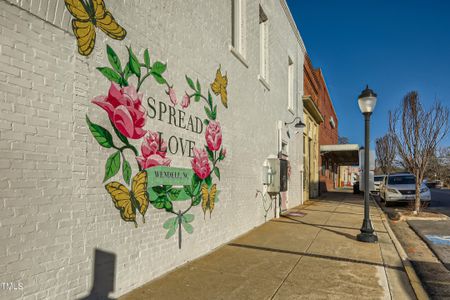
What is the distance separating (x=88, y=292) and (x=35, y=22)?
2.85m

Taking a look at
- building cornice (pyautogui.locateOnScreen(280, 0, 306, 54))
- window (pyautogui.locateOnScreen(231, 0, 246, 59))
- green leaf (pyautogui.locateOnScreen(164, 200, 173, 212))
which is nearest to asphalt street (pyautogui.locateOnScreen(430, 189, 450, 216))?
building cornice (pyautogui.locateOnScreen(280, 0, 306, 54))

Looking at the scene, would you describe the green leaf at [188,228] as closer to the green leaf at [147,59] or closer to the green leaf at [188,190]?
the green leaf at [188,190]

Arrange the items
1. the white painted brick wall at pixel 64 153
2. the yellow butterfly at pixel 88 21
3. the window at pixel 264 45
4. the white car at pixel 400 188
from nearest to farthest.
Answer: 1. the white painted brick wall at pixel 64 153
2. the yellow butterfly at pixel 88 21
3. the window at pixel 264 45
4. the white car at pixel 400 188

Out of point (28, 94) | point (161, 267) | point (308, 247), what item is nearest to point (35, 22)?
point (28, 94)

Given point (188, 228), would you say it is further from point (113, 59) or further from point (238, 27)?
point (238, 27)

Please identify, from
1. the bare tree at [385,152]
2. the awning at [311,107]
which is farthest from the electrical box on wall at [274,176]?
the bare tree at [385,152]

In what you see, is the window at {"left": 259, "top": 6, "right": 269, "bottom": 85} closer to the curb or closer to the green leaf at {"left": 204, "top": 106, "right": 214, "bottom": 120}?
the green leaf at {"left": 204, "top": 106, "right": 214, "bottom": 120}

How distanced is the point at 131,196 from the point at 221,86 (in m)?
3.64

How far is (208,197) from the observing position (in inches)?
260

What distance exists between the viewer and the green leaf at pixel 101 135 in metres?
3.84

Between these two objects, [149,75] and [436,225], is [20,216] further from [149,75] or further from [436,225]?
[436,225]

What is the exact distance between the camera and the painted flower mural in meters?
4.13

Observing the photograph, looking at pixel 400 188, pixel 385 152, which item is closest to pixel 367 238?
pixel 400 188

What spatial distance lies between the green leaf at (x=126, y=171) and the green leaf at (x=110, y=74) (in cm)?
103
